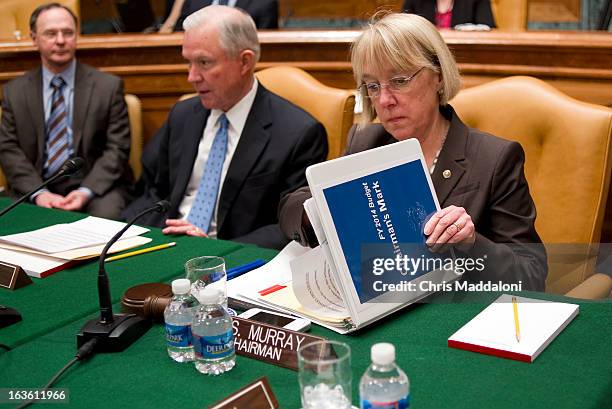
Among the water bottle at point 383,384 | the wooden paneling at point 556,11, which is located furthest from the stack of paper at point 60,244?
the wooden paneling at point 556,11

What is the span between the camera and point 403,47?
1965 millimetres

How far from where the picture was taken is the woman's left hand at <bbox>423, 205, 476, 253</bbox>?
5.20 feet

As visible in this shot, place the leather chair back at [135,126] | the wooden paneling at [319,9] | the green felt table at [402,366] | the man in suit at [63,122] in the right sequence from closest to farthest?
the green felt table at [402,366] < the man in suit at [63,122] < the leather chair back at [135,126] < the wooden paneling at [319,9]

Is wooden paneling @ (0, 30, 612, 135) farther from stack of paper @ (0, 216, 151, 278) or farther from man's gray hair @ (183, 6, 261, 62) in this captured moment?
stack of paper @ (0, 216, 151, 278)

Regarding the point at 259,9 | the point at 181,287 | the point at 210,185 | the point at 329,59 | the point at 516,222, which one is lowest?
the point at 210,185

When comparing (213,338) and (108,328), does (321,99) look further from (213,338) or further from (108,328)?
(213,338)

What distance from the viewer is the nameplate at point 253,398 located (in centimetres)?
118

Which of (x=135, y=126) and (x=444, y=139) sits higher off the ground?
(x=444, y=139)

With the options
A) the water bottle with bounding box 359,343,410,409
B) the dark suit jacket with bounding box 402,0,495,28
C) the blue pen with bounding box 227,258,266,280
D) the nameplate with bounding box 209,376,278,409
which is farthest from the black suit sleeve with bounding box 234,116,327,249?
the dark suit jacket with bounding box 402,0,495,28

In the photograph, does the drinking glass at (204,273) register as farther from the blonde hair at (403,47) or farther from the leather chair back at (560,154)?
the leather chair back at (560,154)

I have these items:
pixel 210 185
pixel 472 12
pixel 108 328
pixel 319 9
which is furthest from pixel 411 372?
pixel 319 9

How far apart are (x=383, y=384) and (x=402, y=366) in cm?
30

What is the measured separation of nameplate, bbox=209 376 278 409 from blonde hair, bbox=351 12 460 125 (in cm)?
103

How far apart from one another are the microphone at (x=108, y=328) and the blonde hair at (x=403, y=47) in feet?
2.86
